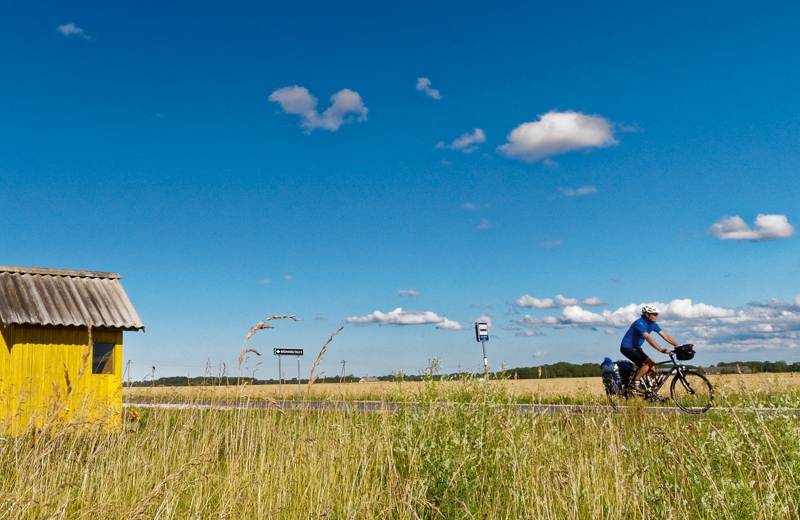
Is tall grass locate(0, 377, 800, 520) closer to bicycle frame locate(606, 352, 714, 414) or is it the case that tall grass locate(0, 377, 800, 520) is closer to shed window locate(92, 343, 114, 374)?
bicycle frame locate(606, 352, 714, 414)

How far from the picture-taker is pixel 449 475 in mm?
5730

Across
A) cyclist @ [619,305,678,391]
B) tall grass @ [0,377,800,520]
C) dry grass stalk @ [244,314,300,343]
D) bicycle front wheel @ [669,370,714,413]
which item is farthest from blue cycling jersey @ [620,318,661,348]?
dry grass stalk @ [244,314,300,343]

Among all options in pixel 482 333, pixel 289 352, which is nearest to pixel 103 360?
pixel 289 352

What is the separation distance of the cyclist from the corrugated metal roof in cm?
1219

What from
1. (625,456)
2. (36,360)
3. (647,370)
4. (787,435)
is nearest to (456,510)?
(625,456)

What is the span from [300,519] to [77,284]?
49.2 feet

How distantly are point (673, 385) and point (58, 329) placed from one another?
1474 centimetres

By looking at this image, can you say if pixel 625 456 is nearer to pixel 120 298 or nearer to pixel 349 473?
pixel 349 473

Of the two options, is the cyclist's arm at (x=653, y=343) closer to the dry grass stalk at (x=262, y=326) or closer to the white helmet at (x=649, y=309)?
the white helmet at (x=649, y=309)

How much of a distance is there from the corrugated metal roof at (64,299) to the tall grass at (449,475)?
946 centimetres

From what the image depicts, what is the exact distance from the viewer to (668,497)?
470 cm

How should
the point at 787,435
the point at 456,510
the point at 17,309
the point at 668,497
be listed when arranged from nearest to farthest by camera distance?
1. the point at 668,497
2. the point at 456,510
3. the point at 787,435
4. the point at 17,309

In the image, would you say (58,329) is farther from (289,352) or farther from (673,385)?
(673,385)

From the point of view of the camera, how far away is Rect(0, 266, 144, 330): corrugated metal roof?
15.8 metres
